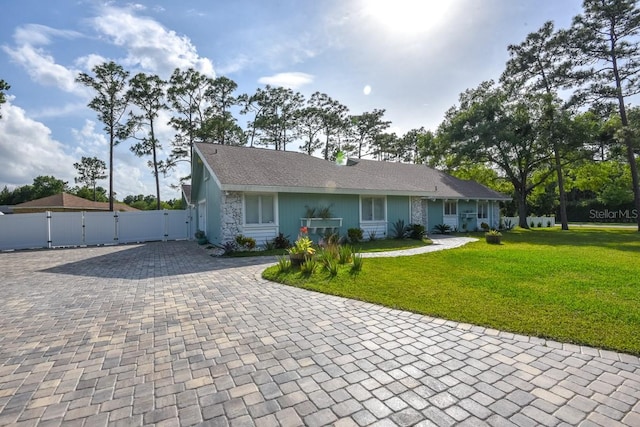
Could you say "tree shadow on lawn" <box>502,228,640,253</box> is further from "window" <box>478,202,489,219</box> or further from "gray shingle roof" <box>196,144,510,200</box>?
"gray shingle roof" <box>196,144,510,200</box>

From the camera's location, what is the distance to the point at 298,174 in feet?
45.1

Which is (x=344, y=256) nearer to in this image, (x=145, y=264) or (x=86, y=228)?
(x=145, y=264)

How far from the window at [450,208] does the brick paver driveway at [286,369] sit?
54.1 feet

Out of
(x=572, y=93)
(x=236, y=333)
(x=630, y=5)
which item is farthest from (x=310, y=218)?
(x=630, y=5)

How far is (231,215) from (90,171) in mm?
52433

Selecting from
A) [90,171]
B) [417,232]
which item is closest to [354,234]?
[417,232]

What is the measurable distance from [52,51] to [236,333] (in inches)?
451

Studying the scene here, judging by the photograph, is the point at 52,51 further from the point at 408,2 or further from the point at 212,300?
the point at 408,2

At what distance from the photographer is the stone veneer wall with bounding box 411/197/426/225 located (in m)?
16.2

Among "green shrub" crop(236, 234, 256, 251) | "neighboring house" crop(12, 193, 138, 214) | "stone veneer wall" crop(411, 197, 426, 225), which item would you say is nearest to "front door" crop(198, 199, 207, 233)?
"green shrub" crop(236, 234, 256, 251)

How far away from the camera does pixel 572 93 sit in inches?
841

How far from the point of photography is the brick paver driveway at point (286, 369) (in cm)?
237

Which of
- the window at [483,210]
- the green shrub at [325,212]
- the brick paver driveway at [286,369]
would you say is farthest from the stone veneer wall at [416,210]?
the brick paver driveway at [286,369]

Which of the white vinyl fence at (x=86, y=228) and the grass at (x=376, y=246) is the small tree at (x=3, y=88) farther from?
the grass at (x=376, y=246)
